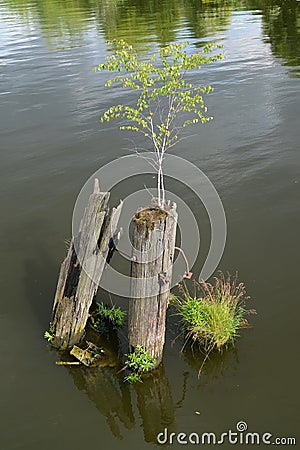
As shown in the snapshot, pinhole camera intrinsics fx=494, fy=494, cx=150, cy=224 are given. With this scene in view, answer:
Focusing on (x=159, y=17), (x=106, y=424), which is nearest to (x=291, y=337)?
(x=106, y=424)

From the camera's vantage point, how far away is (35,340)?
7.20 metres

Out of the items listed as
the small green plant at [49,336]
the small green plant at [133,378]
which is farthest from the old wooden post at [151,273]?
the small green plant at [49,336]

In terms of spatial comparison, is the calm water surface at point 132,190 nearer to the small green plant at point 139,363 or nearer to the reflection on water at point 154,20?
the small green plant at point 139,363

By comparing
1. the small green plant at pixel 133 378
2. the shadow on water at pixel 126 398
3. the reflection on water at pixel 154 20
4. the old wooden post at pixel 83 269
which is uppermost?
the reflection on water at pixel 154 20

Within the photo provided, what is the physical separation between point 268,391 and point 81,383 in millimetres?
2420

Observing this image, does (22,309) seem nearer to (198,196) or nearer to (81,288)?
(81,288)

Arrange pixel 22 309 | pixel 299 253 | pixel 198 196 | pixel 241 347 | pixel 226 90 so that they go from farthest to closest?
pixel 226 90 < pixel 198 196 < pixel 299 253 < pixel 22 309 < pixel 241 347

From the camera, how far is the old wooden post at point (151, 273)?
596 centimetres

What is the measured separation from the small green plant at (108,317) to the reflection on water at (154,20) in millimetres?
15819

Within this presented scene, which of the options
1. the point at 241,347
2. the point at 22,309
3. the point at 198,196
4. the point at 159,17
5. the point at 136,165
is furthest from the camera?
the point at 159,17

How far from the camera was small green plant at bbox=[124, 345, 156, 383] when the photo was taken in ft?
21.0

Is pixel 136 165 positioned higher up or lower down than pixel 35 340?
higher up

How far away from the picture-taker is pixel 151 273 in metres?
6.15

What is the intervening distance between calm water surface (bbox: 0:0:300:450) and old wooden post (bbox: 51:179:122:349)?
1.70 feet
